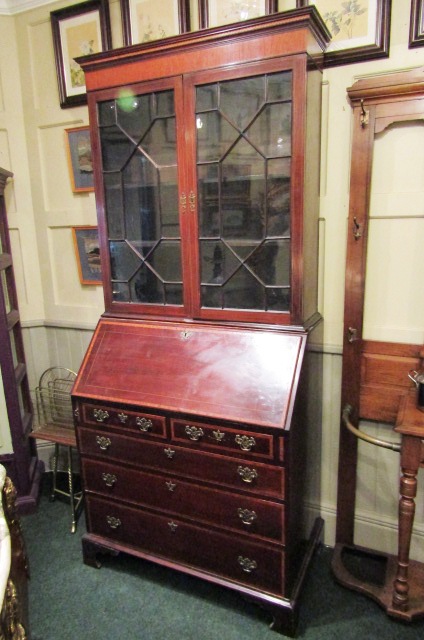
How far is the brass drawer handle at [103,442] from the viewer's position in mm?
2010

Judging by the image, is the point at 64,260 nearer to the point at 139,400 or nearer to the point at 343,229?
the point at 139,400

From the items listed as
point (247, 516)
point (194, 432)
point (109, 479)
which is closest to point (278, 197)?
point (194, 432)

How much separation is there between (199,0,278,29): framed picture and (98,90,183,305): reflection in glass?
50 centimetres

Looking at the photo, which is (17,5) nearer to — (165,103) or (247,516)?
(165,103)

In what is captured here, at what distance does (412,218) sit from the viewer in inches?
72.6

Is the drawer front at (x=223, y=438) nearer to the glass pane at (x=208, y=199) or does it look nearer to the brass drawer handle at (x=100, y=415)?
the brass drawer handle at (x=100, y=415)

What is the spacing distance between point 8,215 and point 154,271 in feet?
3.86

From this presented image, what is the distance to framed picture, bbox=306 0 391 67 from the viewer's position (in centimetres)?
175

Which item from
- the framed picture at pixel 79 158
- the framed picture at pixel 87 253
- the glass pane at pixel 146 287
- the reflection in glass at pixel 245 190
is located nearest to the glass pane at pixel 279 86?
the reflection in glass at pixel 245 190

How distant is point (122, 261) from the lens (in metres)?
2.08

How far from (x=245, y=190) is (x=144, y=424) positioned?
3.35 ft

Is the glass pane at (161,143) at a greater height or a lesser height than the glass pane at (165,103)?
lesser

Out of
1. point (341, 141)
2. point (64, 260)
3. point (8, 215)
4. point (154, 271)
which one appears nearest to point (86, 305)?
point (64, 260)

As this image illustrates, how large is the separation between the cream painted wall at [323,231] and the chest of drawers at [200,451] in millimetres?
385
